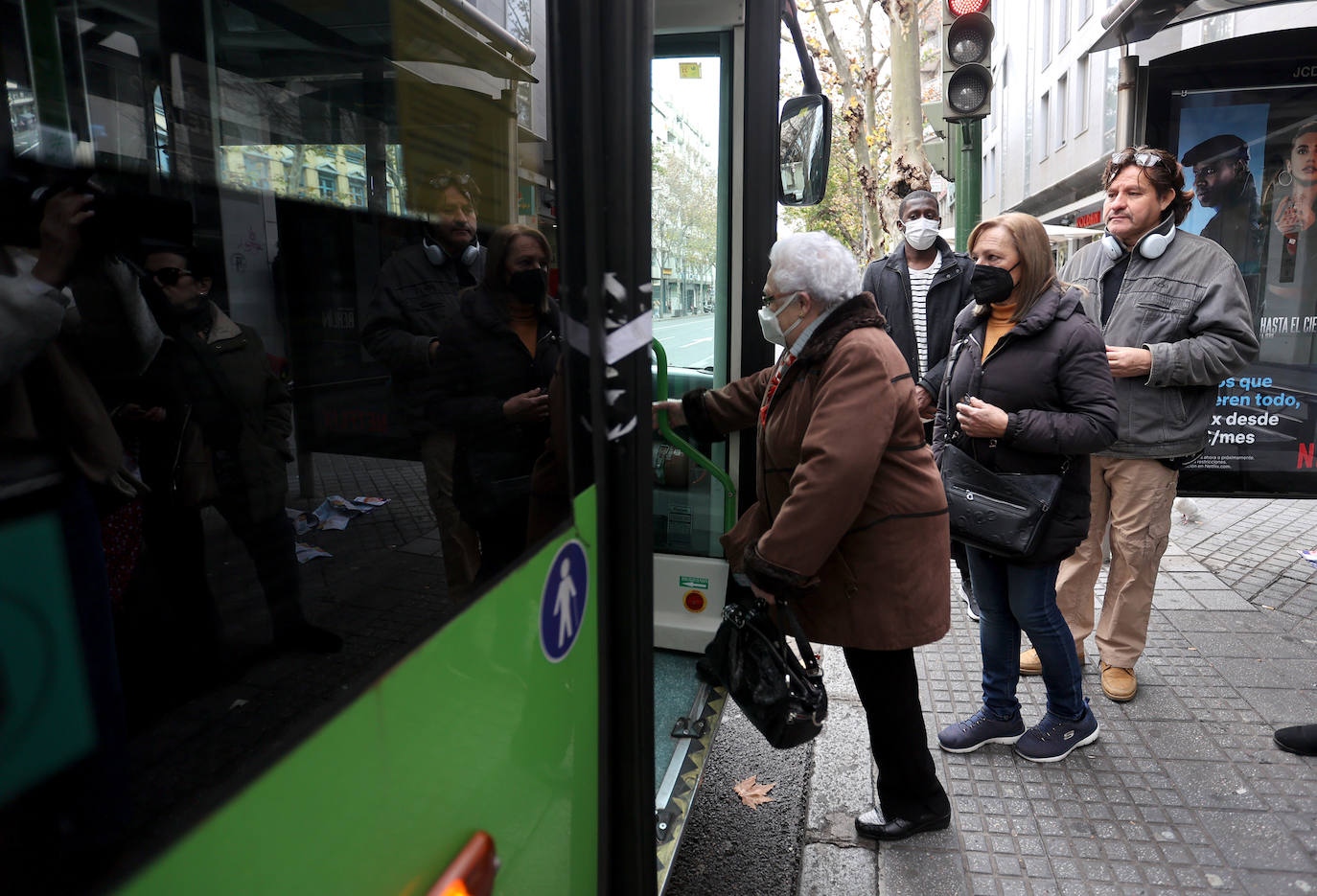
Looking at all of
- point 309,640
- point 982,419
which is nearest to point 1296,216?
point 982,419

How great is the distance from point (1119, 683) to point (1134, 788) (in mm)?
735

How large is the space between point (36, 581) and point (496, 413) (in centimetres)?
64

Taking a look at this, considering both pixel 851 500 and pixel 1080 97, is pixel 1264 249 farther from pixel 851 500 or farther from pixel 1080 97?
pixel 1080 97

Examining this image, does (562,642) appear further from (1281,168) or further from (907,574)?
(1281,168)

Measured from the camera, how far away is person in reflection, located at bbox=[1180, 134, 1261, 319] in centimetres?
481

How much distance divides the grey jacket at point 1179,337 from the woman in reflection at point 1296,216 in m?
1.87

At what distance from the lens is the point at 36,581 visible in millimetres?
582

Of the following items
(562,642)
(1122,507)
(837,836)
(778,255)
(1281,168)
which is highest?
(1281,168)

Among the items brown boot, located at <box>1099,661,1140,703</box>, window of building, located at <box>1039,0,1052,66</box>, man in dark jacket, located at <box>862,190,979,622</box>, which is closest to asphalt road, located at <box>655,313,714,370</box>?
man in dark jacket, located at <box>862,190,979,622</box>

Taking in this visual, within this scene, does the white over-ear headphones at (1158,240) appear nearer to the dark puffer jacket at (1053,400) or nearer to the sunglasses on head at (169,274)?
the dark puffer jacket at (1053,400)

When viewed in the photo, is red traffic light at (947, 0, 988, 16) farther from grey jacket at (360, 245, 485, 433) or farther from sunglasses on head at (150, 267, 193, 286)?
sunglasses on head at (150, 267, 193, 286)

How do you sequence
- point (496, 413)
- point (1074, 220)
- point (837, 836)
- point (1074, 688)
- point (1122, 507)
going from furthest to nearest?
1. point (1074, 220)
2. point (1122, 507)
3. point (1074, 688)
4. point (837, 836)
5. point (496, 413)

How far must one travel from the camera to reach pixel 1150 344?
3.56 m

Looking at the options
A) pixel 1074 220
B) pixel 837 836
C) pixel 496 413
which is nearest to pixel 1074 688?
pixel 837 836
